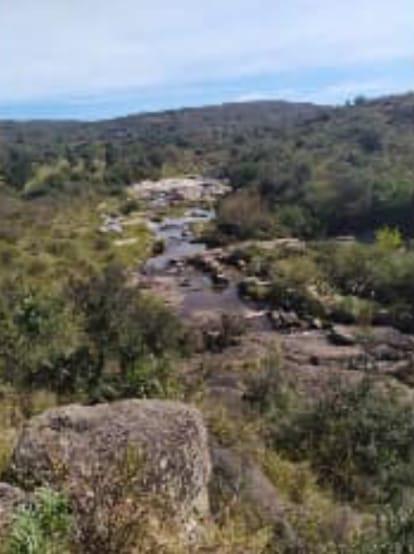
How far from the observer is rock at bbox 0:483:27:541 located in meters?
6.44

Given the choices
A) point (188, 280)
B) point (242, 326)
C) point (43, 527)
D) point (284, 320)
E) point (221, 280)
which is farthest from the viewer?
point (188, 280)

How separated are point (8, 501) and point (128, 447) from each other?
1049 mm

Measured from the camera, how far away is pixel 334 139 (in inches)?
4104

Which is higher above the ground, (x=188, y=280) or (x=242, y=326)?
(x=242, y=326)

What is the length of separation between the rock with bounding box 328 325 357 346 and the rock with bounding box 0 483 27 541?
33640mm

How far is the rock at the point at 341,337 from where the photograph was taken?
40.4 metres

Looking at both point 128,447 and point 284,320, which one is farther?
point 284,320

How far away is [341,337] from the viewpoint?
4100 centimetres

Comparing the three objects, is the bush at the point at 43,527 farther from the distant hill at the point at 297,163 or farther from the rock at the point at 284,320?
the distant hill at the point at 297,163

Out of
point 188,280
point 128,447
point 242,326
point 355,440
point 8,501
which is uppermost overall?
point 128,447

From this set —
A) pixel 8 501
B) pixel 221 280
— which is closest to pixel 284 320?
pixel 221 280

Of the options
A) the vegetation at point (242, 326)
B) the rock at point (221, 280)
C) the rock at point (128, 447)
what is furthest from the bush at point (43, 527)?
the rock at point (221, 280)

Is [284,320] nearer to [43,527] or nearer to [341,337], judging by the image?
[341,337]

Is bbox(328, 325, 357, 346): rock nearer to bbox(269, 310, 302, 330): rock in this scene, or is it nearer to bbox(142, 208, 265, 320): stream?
bbox(269, 310, 302, 330): rock
